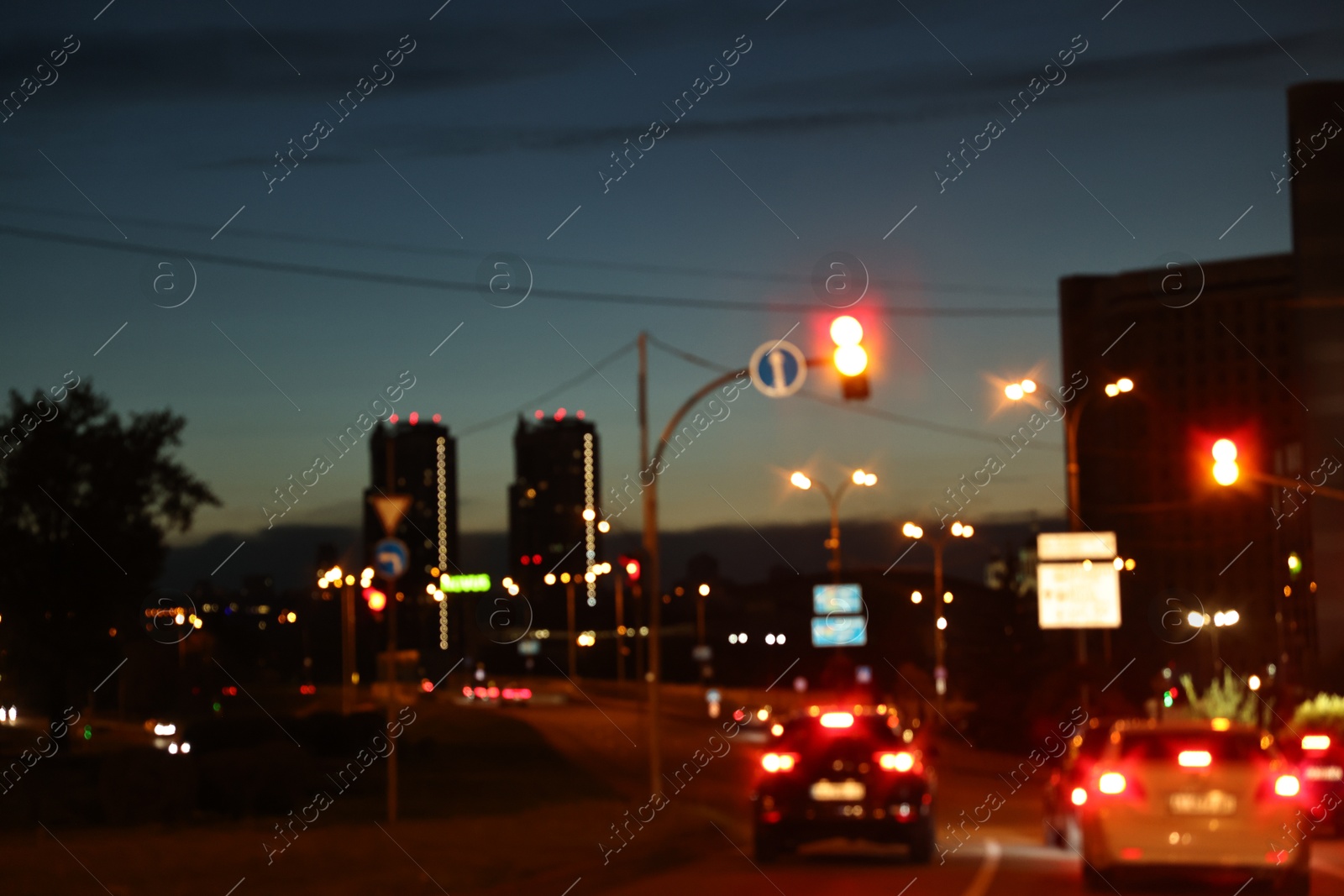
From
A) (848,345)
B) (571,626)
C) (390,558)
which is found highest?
(571,626)

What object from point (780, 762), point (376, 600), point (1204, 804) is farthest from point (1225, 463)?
point (376, 600)

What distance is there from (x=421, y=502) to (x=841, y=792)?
238ft

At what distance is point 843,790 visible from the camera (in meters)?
17.2

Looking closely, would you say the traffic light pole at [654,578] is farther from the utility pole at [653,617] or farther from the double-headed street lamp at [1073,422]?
the double-headed street lamp at [1073,422]

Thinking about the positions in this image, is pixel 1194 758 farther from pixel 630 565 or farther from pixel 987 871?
pixel 630 565

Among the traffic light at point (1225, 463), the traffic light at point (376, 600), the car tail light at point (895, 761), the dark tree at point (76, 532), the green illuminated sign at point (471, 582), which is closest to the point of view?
the car tail light at point (895, 761)

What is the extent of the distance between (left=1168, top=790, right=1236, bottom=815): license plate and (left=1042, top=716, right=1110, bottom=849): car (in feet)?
5.89

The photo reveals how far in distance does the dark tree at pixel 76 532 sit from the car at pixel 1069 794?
Result: 33.2 m

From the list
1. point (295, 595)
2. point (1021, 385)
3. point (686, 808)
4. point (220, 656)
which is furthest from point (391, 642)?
point (295, 595)

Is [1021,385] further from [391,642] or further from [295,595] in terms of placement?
[295,595]

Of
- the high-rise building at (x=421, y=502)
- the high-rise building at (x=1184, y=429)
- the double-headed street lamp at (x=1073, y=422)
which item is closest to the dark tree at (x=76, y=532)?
the high-rise building at (x=421, y=502)

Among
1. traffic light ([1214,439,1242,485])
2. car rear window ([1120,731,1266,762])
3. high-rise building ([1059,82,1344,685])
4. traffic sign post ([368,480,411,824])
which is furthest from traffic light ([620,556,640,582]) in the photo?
high-rise building ([1059,82,1344,685])

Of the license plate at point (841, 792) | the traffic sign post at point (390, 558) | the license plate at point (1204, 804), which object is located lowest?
the license plate at point (1204, 804)

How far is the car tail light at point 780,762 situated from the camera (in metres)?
17.3
